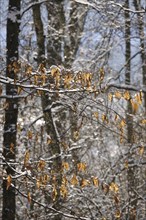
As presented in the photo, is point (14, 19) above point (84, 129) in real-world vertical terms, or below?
above

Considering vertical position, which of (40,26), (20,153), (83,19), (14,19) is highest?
(83,19)

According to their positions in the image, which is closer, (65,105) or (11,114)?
(11,114)

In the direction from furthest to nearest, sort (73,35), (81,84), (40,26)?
(73,35) → (40,26) → (81,84)

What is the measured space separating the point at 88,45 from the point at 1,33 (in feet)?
16.5

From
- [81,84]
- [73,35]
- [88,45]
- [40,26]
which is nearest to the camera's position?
[81,84]

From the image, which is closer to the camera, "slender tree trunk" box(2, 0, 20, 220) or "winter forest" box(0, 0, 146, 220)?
"winter forest" box(0, 0, 146, 220)

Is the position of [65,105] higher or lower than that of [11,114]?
higher

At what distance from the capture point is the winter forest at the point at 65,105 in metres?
5.48

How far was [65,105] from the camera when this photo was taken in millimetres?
6844

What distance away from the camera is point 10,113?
668 centimetres

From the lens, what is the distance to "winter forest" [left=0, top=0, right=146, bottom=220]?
5483mm

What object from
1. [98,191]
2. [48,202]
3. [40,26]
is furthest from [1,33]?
[98,191]

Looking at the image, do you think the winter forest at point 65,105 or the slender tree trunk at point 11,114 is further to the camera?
the slender tree trunk at point 11,114

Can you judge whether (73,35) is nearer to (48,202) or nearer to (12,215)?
(48,202)
